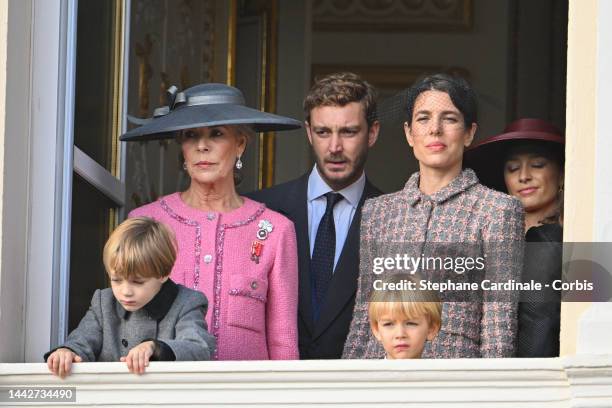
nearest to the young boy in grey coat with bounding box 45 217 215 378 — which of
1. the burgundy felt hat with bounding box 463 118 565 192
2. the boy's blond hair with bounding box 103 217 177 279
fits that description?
the boy's blond hair with bounding box 103 217 177 279

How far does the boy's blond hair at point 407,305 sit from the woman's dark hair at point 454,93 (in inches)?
22.6

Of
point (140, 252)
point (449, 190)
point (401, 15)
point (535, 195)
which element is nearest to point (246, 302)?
point (140, 252)

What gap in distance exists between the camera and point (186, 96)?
5.83 meters

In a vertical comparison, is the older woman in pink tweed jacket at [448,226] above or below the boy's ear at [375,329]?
above

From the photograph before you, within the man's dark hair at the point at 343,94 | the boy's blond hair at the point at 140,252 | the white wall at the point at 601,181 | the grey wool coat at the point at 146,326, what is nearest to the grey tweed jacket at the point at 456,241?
the white wall at the point at 601,181

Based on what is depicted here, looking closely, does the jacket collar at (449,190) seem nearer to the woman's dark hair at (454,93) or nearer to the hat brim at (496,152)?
the woman's dark hair at (454,93)

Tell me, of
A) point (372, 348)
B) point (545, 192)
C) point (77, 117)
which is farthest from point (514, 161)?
point (77, 117)

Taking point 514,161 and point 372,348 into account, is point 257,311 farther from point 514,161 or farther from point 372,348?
point 514,161

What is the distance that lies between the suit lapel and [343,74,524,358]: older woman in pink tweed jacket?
0.48 ft

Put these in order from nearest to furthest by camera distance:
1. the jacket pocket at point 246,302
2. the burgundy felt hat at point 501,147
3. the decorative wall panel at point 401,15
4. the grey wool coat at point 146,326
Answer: the grey wool coat at point 146,326 < the jacket pocket at point 246,302 < the burgundy felt hat at point 501,147 < the decorative wall panel at point 401,15

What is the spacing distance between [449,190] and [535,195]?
39 cm

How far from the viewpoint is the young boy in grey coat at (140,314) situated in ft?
17.0

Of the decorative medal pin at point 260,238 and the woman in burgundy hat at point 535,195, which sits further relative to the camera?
the decorative medal pin at point 260,238

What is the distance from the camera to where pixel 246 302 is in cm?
551
